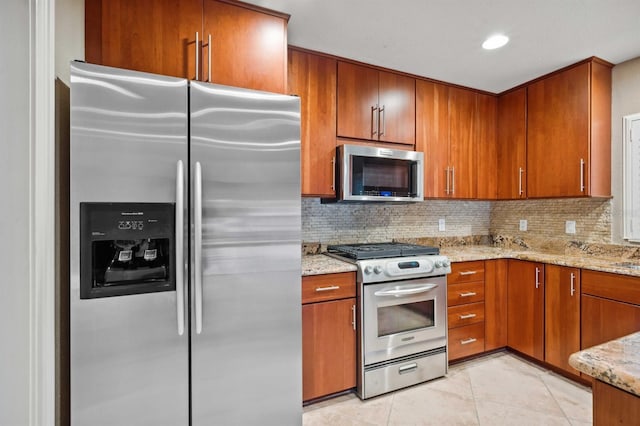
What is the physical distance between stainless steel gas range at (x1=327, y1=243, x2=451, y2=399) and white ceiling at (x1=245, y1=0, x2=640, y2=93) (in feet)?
4.75

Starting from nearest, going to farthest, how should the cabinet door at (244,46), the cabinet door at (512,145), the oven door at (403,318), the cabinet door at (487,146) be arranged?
the cabinet door at (244,46) → the oven door at (403,318) → the cabinet door at (512,145) → the cabinet door at (487,146)

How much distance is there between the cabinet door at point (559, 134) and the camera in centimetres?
Result: 243

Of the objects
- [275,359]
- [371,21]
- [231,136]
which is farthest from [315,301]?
[371,21]

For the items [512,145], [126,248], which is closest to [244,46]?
[126,248]

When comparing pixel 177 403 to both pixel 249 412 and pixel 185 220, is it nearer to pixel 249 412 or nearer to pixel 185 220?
pixel 249 412

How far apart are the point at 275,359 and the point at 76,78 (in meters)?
1.48

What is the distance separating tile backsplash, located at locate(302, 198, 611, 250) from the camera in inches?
103

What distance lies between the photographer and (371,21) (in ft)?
6.29

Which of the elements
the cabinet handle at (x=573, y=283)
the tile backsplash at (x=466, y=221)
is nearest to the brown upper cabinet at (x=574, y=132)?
the tile backsplash at (x=466, y=221)

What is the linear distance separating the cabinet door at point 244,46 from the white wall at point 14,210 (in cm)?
73

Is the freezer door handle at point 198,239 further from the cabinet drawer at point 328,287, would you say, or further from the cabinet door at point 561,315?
the cabinet door at point 561,315

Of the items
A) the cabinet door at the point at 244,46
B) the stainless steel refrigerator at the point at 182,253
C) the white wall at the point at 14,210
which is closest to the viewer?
the white wall at the point at 14,210

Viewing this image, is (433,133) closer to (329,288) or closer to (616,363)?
(329,288)

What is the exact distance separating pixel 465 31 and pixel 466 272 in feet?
5.70
